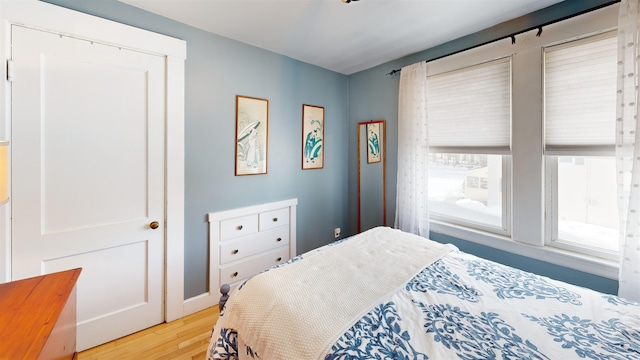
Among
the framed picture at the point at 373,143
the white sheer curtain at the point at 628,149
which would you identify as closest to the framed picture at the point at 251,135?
the framed picture at the point at 373,143

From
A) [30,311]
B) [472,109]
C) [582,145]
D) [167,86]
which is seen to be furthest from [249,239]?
[582,145]

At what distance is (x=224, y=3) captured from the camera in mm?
1851

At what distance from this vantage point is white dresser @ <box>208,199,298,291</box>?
237cm

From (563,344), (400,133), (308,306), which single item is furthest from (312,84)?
(563,344)

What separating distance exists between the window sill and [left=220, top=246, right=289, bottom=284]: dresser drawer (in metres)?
1.69

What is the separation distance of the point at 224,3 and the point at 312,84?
1355 mm

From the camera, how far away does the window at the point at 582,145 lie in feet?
5.57

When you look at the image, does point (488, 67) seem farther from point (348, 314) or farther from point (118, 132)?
point (118, 132)

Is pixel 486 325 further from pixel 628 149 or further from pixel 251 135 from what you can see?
pixel 251 135

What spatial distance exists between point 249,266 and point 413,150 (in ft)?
6.69

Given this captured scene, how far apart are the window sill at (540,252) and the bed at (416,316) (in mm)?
595

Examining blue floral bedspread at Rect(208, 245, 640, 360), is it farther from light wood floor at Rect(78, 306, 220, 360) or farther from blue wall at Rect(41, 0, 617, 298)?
blue wall at Rect(41, 0, 617, 298)

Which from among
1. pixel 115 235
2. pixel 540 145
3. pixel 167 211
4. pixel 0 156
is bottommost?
pixel 115 235

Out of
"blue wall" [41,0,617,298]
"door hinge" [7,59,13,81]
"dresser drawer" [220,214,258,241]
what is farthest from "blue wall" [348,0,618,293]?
"door hinge" [7,59,13,81]
